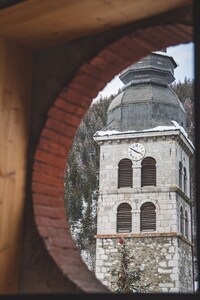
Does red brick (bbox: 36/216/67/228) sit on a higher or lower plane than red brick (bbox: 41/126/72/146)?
lower

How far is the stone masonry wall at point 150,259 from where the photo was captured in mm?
22609

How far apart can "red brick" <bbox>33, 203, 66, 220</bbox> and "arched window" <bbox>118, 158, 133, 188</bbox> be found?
861 inches

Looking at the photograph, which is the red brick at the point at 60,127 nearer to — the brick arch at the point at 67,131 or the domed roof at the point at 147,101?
the brick arch at the point at 67,131

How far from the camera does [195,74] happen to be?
2164 mm

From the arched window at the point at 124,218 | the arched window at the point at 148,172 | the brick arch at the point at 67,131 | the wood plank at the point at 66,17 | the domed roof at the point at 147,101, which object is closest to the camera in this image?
the wood plank at the point at 66,17

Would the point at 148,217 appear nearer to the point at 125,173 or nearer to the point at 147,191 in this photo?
the point at 147,191

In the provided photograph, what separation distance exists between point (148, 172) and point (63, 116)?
2236cm

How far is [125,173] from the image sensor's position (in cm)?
2542

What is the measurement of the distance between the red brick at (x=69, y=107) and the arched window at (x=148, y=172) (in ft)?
71.4

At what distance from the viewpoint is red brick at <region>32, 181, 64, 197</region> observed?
289cm

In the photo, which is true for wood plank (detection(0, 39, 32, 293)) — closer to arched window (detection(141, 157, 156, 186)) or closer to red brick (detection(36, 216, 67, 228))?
red brick (detection(36, 216, 67, 228))

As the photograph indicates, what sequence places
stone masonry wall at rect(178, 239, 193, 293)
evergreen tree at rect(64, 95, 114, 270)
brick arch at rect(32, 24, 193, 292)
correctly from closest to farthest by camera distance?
brick arch at rect(32, 24, 193, 292), stone masonry wall at rect(178, 239, 193, 293), evergreen tree at rect(64, 95, 114, 270)

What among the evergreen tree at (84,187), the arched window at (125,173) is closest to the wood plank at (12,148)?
the arched window at (125,173)

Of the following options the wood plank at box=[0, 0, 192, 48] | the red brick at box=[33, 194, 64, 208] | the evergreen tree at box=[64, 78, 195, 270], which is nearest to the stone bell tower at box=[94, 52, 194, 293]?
the evergreen tree at box=[64, 78, 195, 270]
